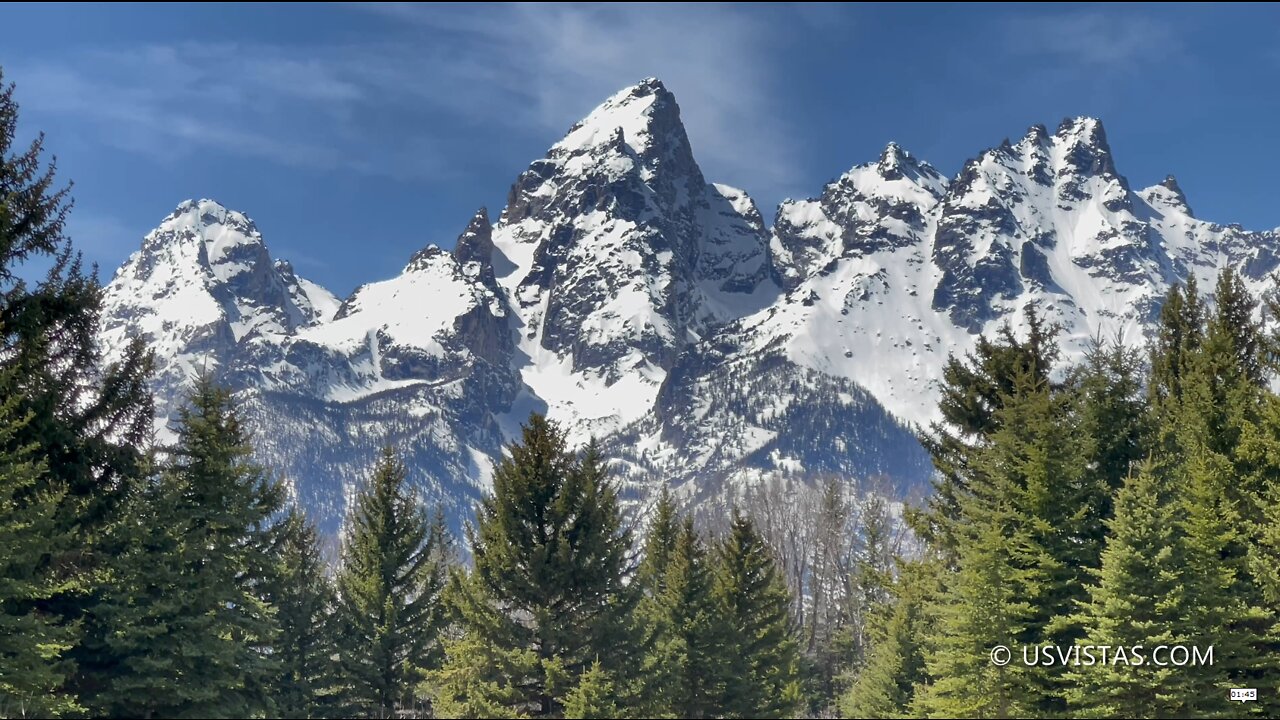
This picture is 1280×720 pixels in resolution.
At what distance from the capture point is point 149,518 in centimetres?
A: 2720

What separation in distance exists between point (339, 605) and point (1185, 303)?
3109 centimetres

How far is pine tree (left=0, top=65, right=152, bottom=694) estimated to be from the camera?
75.5 ft

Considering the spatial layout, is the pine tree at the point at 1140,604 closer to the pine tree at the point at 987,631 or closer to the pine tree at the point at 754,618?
the pine tree at the point at 987,631

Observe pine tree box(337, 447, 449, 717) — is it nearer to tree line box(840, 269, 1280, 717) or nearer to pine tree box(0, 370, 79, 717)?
tree line box(840, 269, 1280, 717)

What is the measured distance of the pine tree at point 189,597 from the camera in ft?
Answer: 85.6

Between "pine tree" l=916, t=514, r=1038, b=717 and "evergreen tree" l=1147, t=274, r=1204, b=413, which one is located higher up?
"evergreen tree" l=1147, t=274, r=1204, b=413

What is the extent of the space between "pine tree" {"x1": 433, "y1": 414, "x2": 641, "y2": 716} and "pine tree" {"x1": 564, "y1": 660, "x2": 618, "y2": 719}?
27.3 inches

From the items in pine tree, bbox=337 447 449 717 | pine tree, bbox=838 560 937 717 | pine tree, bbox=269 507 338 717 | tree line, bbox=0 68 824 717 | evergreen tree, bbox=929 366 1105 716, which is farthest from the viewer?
pine tree, bbox=838 560 937 717

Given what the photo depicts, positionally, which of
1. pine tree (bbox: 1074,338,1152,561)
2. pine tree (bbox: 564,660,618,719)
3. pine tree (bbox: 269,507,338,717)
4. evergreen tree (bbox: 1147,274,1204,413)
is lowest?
pine tree (bbox: 564,660,618,719)

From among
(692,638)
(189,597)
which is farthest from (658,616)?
(189,597)

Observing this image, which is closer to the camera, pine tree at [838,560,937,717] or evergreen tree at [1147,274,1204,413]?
evergreen tree at [1147,274,1204,413]

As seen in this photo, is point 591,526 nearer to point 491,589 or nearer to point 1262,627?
point 491,589

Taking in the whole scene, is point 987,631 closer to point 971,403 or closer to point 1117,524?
point 1117,524

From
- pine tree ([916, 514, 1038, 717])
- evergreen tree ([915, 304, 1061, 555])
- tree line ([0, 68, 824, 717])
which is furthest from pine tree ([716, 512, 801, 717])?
pine tree ([916, 514, 1038, 717])
